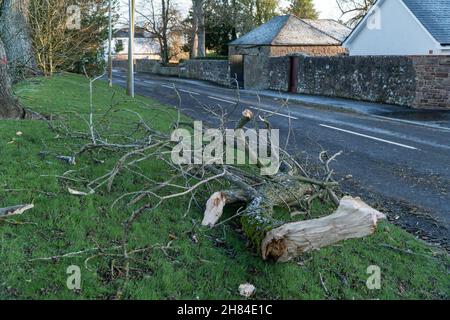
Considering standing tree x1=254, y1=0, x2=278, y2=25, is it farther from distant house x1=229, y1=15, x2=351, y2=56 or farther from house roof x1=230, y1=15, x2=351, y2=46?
distant house x1=229, y1=15, x2=351, y2=56

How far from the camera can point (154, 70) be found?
182 ft

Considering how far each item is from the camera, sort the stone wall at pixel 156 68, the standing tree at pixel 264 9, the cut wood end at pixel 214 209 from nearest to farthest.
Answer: the cut wood end at pixel 214 209
the stone wall at pixel 156 68
the standing tree at pixel 264 9

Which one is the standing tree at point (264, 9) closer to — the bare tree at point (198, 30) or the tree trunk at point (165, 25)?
the bare tree at point (198, 30)

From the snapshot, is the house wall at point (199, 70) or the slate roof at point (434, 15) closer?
the slate roof at point (434, 15)

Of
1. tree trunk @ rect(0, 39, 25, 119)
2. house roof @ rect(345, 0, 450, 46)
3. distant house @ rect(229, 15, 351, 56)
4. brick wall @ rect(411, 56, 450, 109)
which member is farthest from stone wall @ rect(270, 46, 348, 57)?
tree trunk @ rect(0, 39, 25, 119)

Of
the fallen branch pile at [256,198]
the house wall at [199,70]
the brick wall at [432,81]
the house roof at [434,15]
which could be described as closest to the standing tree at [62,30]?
the house wall at [199,70]

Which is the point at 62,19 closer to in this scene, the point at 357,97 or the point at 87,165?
the point at 357,97

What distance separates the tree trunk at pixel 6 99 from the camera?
9.33m

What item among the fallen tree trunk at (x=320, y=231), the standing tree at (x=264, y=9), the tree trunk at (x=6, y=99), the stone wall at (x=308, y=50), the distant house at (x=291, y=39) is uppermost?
the standing tree at (x=264, y=9)

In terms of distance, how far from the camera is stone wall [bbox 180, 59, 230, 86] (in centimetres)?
3900

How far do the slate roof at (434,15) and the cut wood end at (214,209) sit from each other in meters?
20.5

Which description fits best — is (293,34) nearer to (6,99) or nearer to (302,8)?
(302,8)

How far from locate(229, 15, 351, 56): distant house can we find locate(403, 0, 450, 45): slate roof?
421 inches
